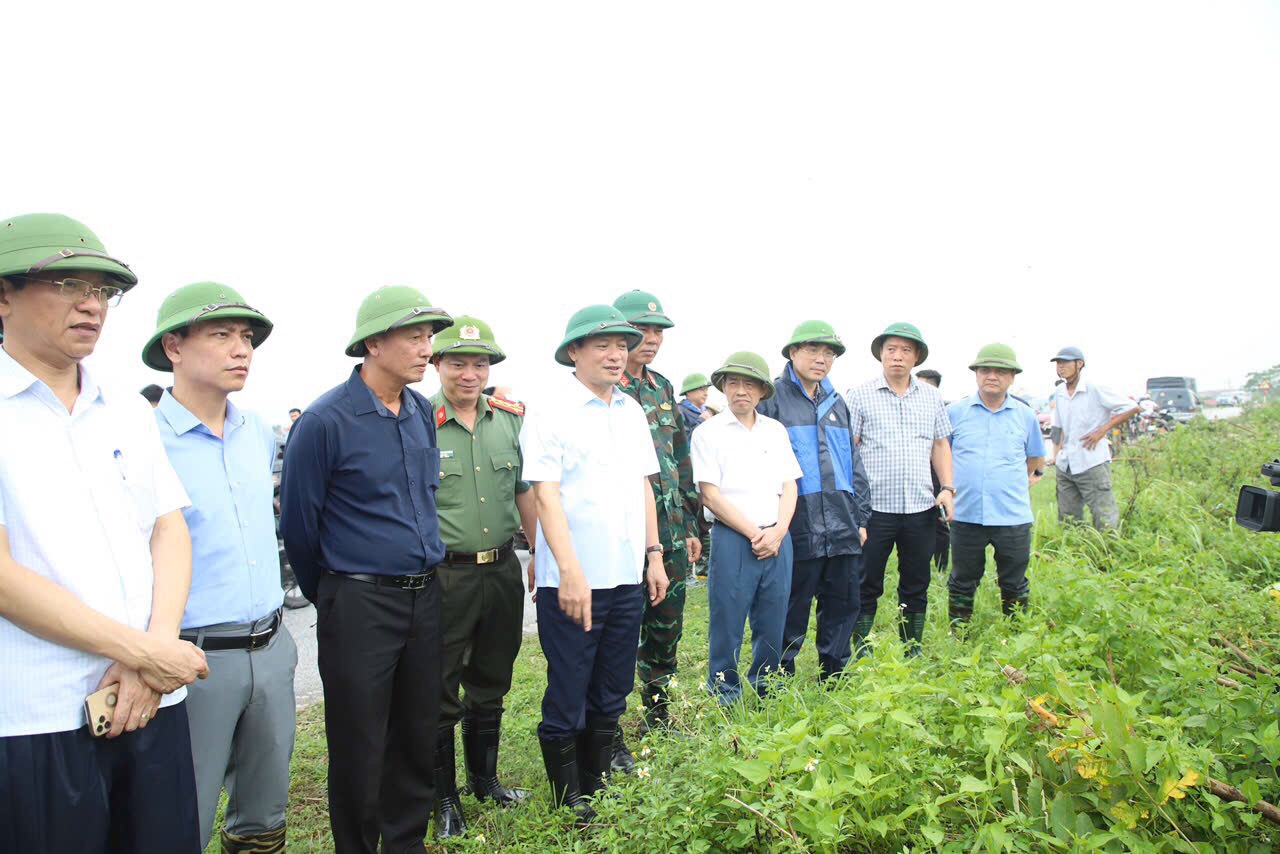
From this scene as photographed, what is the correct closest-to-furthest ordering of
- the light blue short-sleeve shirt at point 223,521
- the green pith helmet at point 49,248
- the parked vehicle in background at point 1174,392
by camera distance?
the green pith helmet at point 49,248 < the light blue short-sleeve shirt at point 223,521 < the parked vehicle in background at point 1174,392

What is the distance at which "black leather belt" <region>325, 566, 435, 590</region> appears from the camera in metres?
2.60

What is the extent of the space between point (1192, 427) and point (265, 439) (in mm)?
12895

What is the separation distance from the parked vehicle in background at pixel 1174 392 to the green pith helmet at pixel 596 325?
88.2ft

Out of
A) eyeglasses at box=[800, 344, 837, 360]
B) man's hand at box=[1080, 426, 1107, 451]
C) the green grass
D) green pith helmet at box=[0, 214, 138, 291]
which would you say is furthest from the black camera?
man's hand at box=[1080, 426, 1107, 451]

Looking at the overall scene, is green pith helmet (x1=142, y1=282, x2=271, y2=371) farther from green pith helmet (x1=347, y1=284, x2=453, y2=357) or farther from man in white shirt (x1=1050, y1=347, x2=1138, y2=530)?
man in white shirt (x1=1050, y1=347, x2=1138, y2=530)

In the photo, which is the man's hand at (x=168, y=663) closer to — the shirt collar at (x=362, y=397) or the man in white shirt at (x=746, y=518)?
the shirt collar at (x=362, y=397)

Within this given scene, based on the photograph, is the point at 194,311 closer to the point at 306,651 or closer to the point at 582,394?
the point at 582,394

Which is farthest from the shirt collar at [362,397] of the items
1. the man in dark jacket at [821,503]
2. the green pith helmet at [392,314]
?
the man in dark jacket at [821,503]

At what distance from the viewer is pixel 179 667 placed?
1881 millimetres

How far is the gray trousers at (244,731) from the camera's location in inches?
88.9

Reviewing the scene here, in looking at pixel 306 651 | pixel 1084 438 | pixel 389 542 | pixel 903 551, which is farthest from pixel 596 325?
pixel 1084 438

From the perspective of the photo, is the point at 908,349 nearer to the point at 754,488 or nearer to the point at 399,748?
the point at 754,488

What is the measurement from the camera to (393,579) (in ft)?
8.70

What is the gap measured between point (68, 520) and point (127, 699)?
1.47ft
